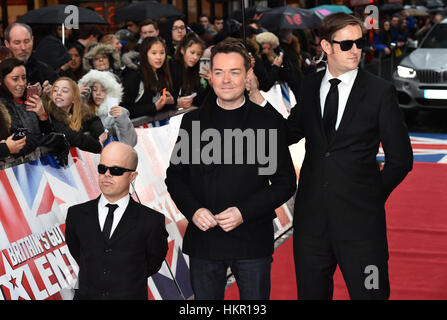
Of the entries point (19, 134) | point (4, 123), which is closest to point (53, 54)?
point (4, 123)

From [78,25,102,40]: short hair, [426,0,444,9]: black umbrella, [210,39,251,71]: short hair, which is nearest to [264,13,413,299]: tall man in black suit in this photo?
[210,39,251,71]: short hair

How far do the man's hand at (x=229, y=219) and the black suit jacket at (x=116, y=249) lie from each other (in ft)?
1.19

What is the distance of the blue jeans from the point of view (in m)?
4.20

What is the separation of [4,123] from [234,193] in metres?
2.12

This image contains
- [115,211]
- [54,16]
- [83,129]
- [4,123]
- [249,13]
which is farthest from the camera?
[249,13]

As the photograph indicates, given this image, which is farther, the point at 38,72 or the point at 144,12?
the point at 144,12

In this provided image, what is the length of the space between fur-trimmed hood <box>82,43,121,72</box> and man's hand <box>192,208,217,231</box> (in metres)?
4.51

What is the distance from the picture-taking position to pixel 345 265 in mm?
4285

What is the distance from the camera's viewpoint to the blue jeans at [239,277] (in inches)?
165

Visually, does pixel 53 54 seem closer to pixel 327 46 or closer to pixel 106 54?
pixel 106 54

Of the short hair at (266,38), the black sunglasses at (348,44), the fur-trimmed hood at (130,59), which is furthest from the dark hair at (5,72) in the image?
the short hair at (266,38)

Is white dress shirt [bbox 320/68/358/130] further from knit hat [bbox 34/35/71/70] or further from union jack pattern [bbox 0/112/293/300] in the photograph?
knit hat [bbox 34/35/71/70]
